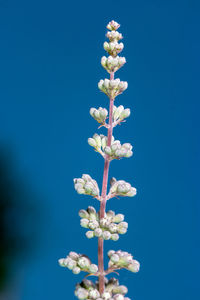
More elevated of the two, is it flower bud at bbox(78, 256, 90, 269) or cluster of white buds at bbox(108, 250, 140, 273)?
cluster of white buds at bbox(108, 250, 140, 273)

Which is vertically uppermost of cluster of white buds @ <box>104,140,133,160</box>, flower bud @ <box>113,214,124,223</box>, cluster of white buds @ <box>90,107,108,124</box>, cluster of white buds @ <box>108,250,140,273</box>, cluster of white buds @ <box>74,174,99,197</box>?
cluster of white buds @ <box>90,107,108,124</box>

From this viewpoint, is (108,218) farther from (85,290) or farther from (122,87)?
(122,87)

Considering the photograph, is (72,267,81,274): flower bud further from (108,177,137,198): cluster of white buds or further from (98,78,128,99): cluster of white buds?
(98,78,128,99): cluster of white buds

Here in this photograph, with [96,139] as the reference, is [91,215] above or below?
below

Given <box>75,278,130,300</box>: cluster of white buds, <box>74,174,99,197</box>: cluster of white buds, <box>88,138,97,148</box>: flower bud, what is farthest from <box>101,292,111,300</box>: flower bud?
<box>88,138,97,148</box>: flower bud

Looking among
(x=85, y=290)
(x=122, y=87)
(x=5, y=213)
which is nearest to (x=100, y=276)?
(x=85, y=290)

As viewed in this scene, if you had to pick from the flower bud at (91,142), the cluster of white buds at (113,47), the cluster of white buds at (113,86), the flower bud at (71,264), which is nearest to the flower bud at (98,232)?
the flower bud at (71,264)
